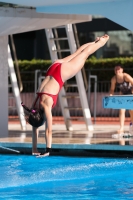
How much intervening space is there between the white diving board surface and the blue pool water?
0.92 meters

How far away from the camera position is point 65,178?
8125 millimetres

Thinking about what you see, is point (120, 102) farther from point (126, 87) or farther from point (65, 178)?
point (126, 87)

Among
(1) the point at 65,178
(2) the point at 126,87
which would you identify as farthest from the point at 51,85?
(2) the point at 126,87

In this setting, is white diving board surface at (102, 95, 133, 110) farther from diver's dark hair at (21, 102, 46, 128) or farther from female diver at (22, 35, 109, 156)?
diver's dark hair at (21, 102, 46, 128)

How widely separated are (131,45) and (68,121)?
1414 centimetres

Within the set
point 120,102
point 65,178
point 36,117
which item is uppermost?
point 36,117

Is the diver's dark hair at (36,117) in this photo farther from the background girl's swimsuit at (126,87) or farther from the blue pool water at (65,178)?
the background girl's swimsuit at (126,87)

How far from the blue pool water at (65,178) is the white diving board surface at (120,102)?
0.92 meters

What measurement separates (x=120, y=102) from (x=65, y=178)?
2.10m

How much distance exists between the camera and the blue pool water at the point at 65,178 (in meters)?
7.04

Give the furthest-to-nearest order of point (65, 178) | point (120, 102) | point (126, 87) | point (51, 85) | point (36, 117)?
1. point (126, 87)
2. point (120, 102)
3. point (51, 85)
4. point (36, 117)
5. point (65, 178)

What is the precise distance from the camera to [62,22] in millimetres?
13102

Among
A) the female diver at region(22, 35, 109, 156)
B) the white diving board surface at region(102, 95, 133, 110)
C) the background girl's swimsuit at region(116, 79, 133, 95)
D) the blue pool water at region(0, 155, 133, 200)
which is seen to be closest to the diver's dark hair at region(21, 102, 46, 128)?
the female diver at region(22, 35, 109, 156)

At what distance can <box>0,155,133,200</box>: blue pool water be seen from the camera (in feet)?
23.1
